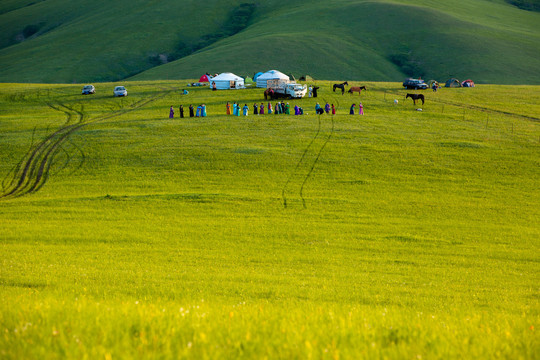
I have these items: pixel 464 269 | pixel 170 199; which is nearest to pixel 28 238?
pixel 170 199

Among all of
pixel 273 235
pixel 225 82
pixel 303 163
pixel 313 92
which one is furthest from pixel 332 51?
pixel 273 235

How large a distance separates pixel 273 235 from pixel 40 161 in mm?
31652

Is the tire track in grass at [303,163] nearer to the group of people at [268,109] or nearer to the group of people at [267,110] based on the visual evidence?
the group of people at [267,110]

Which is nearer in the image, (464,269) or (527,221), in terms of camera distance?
(464,269)

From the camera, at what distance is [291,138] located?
54.2 metres

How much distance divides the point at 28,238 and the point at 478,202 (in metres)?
33.8

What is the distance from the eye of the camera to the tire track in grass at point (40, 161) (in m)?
40.4

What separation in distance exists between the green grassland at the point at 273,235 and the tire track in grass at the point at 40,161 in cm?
36

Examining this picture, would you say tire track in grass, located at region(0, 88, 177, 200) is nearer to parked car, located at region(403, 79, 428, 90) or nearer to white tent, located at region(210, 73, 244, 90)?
white tent, located at region(210, 73, 244, 90)

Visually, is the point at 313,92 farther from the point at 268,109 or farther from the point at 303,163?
the point at 303,163

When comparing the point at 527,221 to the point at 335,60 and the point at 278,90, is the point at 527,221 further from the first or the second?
the point at 335,60

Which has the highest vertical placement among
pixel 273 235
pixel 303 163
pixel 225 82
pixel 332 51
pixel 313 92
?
pixel 332 51

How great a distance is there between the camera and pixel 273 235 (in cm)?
2895

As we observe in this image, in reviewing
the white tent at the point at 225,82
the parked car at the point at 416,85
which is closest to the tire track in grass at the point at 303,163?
the white tent at the point at 225,82
